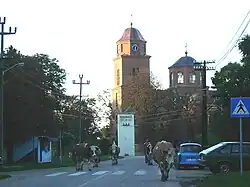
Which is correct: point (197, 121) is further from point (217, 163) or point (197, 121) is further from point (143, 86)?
point (217, 163)

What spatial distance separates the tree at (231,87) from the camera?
44125mm

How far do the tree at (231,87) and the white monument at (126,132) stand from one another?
122 feet

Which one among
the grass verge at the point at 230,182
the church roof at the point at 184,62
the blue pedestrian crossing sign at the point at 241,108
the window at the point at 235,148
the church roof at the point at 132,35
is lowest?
the grass verge at the point at 230,182

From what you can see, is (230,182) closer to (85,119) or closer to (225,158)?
(225,158)

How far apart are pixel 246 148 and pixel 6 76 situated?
1073 inches

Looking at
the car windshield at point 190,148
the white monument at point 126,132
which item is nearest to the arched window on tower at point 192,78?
the white monument at point 126,132

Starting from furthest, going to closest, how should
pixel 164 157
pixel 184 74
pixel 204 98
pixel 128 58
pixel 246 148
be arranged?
pixel 184 74 < pixel 128 58 < pixel 204 98 < pixel 246 148 < pixel 164 157

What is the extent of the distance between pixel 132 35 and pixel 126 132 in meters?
45.7

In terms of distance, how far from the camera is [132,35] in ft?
446

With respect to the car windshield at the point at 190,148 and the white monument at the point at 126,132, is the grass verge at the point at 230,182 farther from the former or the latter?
the white monument at the point at 126,132

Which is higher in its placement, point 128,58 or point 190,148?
point 128,58

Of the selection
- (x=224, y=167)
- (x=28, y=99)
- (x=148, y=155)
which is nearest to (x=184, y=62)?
(x=28, y=99)

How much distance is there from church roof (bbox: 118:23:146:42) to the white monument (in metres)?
42.6

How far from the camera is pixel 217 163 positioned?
96.1 ft
